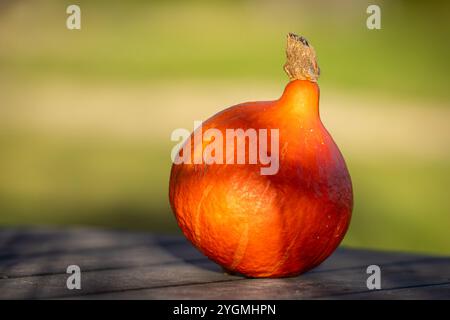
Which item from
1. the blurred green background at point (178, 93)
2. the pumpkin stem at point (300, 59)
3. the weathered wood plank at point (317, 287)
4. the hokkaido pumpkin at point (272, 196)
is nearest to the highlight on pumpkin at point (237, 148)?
the hokkaido pumpkin at point (272, 196)

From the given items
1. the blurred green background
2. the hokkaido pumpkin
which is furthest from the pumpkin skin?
the blurred green background

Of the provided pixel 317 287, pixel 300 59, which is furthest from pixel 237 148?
pixel 317 287

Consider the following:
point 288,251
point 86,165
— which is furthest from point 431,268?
point 86,165

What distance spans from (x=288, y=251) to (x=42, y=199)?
341cm

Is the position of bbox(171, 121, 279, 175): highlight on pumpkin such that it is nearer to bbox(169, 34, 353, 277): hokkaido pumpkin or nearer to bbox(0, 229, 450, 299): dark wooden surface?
bbox(169, 34, 353, 277): hokkaido pumpkin

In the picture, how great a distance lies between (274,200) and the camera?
9.41 ft

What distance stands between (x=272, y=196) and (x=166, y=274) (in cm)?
49

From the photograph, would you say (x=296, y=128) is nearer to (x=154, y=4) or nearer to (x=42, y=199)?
(x=42, y=199)

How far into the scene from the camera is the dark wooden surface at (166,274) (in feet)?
9.00

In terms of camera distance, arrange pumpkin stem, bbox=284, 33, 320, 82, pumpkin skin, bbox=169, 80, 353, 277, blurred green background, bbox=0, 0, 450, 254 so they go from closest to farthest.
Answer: pumpkin skin, bbox=169, 80, 353, 277
pumpkin stem, bbox=284, 33, 320, 82
blurred green background, bbox=0, 0, 450, 254

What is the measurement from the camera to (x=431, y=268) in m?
3.27

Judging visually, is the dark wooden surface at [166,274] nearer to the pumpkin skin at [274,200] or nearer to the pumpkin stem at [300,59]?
the pumpkin skin at [274,200]

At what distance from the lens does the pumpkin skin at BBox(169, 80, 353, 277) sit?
2877mm

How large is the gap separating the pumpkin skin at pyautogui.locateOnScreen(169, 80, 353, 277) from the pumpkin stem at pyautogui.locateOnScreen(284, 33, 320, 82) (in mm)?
68
